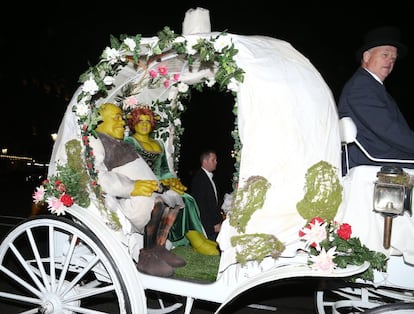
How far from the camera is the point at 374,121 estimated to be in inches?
125

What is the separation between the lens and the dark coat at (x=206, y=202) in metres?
5.71

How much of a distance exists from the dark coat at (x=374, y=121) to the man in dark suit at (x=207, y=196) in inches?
102

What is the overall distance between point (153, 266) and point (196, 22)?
2081mm

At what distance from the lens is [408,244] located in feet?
9.20

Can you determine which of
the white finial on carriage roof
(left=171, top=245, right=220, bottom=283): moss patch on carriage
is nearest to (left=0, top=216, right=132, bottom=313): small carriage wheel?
(left=171, top=245, right=220, bottom=283): moss patch on carriage

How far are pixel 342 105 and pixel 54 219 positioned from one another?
2.54 meters

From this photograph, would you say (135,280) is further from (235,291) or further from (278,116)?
(278,116)

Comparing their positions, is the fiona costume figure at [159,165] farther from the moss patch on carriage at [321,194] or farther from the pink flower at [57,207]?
the moss patch on carriage at [321,194]

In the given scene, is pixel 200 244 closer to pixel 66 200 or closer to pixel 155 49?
pixel 66 200

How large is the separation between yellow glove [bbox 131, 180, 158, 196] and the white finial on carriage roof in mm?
1336

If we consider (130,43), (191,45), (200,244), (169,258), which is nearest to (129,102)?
(130,43)

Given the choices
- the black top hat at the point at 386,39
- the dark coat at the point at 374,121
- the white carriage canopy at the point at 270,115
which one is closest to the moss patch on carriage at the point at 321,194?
the white carriage canopy at the point at 270,115

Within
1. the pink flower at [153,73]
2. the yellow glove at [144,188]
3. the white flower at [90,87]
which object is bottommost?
the yellow glove at [144,188]

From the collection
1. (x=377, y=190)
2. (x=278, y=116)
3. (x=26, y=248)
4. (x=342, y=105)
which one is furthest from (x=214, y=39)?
(x=26, y=248)
